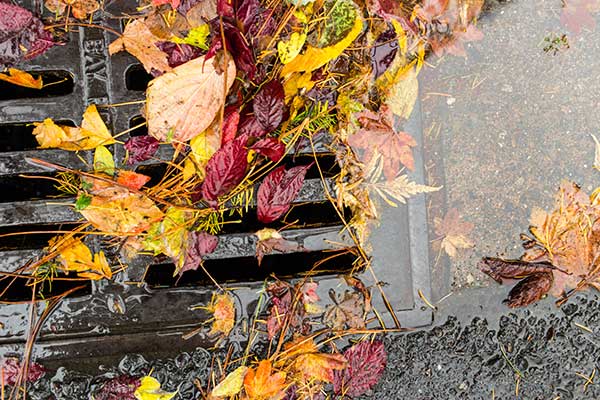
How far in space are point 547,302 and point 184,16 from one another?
54.3 inches

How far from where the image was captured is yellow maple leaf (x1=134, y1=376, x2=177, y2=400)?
1731mm

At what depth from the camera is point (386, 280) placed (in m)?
1.77

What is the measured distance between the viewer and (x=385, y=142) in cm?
179

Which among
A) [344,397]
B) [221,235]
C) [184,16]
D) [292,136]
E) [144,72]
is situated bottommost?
[344,397]

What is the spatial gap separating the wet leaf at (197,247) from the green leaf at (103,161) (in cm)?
29

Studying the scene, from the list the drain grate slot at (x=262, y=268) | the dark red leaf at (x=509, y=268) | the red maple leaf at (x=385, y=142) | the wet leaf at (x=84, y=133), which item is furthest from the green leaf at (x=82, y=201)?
the dark red leaf at (x=509, y=268)

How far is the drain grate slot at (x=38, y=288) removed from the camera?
1.72 meters

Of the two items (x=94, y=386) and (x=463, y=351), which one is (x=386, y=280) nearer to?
(x=463, y=351)

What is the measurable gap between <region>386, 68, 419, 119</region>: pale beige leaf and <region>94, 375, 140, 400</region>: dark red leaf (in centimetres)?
109

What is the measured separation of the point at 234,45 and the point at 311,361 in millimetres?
910

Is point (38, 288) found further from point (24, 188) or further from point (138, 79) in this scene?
point (138, 79)

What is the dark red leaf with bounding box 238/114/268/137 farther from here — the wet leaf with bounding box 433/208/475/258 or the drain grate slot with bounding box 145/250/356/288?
the wet leaf with bounding box 433/208/475/258

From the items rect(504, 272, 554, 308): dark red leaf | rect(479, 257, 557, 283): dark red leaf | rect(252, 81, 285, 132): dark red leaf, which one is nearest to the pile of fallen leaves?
rect(252, 81, 285, 132): dark red leaf

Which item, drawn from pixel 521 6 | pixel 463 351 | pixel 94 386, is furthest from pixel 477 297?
pixel 94 386
